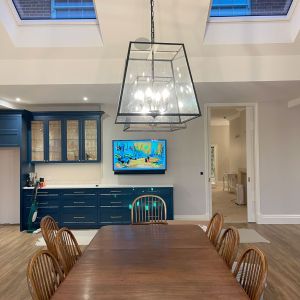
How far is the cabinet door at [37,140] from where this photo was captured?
19.7ft

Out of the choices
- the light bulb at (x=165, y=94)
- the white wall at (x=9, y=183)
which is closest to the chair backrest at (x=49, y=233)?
the light bulb at (x=165, y=94)

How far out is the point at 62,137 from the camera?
599 cm

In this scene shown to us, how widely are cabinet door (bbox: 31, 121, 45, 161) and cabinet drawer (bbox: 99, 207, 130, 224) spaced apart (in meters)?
1.79

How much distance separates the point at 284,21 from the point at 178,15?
5.07 ft

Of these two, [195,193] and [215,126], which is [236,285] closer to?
[195,193]

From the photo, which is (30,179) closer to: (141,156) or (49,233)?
(141,156)

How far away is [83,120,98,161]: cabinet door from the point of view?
19.8 ft

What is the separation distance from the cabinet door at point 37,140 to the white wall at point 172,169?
1.06 feet

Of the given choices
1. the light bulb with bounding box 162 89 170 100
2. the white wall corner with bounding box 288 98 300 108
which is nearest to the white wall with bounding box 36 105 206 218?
the white wall corner with bounding box 288 98 300 108

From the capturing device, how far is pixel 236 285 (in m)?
1.66

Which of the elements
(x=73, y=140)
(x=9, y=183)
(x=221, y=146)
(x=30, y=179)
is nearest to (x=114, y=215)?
(x=73, y=140)

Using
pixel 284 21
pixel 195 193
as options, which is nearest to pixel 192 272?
pixel 284 21

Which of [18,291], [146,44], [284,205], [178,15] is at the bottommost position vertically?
[18,291]

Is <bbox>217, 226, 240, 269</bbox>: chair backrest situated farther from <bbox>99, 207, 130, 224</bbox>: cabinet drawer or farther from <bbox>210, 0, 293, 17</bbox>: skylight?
<bbox>99, 207, 130, 224</bbox>: cabinet drawer
